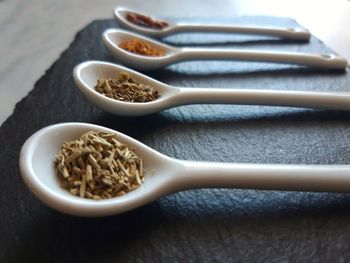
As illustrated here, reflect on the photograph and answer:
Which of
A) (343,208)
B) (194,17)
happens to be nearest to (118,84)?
(343,208)

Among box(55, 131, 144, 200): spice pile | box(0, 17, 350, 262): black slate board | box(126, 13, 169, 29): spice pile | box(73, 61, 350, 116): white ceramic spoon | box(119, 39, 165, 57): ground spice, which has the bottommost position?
box(0, 17, 350, 262): black slate board

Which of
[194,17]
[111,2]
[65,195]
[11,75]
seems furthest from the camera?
[111,2]

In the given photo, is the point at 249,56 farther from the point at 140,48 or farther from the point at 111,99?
the point at 111,99

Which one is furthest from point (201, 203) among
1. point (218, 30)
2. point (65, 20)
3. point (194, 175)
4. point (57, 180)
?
point (65, 20)

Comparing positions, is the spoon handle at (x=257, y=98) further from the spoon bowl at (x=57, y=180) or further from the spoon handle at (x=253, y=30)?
the spoon handle at (x=253, y=30)

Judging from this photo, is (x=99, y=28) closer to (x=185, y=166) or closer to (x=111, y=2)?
(x=111, y=2)

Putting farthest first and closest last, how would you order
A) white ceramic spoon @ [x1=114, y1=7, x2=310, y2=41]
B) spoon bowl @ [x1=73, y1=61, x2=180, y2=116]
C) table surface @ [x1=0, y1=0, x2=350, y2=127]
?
white ceramic spoon @ [x1=114, y1=7, x2=310, y2=41]
table surface @ [x1=0, y1=0, x2=350, y2=127]
spoon bowl @ [x1=73, y1=61, x2=180, y2=116]

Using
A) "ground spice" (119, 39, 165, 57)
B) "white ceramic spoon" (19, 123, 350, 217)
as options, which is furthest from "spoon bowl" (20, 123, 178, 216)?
"ground spice" (119, 39, 165, 57)

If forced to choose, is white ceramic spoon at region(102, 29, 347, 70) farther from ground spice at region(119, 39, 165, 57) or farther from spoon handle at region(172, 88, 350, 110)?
spoon handle at region(172, 88, 350, 110)
